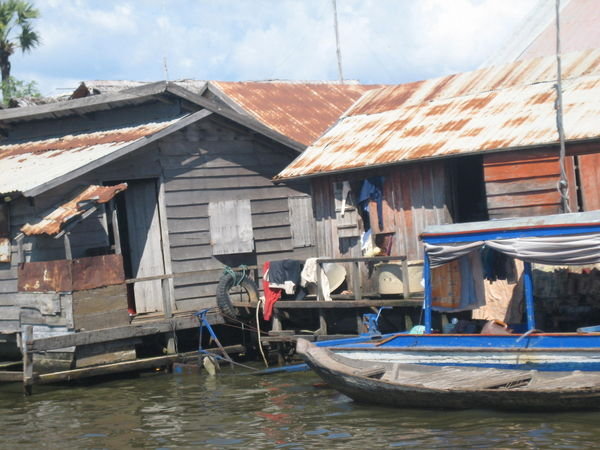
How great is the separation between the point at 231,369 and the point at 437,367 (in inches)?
214

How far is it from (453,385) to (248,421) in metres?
2.82

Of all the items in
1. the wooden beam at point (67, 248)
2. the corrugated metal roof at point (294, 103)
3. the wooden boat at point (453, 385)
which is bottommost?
the wooden boat at point (453, 385)

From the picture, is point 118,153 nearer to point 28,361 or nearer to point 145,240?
point 145,240

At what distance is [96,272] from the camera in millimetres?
16594

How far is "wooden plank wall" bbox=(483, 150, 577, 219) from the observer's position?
620 inches

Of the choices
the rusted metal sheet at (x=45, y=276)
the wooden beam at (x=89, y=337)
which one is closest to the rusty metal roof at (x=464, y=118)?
the wooden beam at (x=89, y=337)

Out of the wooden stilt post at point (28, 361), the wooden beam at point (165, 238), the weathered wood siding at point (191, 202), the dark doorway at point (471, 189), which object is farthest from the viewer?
the dark doorway at point (471, 189)

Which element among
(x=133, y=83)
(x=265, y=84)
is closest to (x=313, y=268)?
(x=265, y=84)

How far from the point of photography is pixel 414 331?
1448cm

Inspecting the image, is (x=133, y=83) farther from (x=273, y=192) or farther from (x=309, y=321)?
(x=309, y=321)

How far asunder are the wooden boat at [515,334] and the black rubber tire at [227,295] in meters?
4.89

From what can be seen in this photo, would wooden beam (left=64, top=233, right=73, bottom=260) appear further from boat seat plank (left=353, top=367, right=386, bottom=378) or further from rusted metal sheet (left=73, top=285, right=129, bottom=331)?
boat seat plank (left=353, top=367, right=386, bottom=378)

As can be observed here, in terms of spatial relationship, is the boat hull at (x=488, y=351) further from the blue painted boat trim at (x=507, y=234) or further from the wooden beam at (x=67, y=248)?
the wooden beam at (x=67, y=248)

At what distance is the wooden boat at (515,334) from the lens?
39.6 ft
